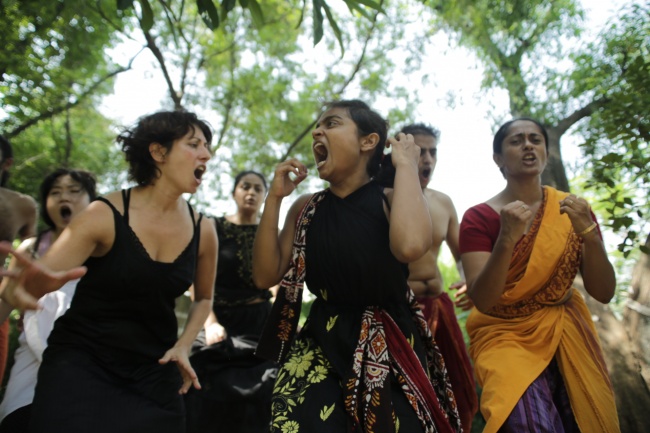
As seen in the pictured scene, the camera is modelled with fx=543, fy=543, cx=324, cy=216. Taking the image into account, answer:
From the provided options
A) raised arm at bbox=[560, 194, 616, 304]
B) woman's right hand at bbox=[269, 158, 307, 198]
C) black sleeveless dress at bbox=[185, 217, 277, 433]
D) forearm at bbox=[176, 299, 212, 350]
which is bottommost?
black sleeveless dress at bbox=[185, 217, 277, 433]

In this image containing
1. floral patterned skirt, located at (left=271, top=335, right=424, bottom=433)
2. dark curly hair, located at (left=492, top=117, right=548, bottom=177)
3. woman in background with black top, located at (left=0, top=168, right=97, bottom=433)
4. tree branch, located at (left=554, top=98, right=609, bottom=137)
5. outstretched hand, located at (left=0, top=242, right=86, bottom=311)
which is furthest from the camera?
tree branch, located at (left=554, top=98, right=609, bottom=137)

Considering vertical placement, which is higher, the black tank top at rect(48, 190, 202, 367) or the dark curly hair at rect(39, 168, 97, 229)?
the dark curly hair at rect(39, 168, 97, 229)

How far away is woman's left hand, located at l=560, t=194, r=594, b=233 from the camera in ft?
9.69

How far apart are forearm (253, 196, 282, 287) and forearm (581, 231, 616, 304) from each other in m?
1.73

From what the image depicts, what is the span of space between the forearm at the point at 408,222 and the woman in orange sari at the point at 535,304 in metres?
0.62

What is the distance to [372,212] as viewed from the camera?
2.74m

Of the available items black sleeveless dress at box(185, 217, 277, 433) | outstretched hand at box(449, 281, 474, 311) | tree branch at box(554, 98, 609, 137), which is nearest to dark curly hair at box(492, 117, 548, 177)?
outstretched hand at box(449, 281, 474, 311)

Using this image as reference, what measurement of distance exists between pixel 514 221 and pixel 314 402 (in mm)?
1405

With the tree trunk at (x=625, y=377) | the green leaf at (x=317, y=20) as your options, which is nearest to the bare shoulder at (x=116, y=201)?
the green leaf at (x=317, y=20)

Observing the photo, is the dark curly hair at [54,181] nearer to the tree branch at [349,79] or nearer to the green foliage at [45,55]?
the green foliage at [45,55]

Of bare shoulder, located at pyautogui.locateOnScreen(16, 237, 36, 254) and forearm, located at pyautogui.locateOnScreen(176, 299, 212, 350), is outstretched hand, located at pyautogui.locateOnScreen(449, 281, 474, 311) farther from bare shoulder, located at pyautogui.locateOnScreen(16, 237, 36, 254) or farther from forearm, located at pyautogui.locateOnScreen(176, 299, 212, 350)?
bare shoulder, located at pyautogui.locateOnScreen(16, 237, 36, 254)

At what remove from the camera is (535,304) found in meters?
3.26

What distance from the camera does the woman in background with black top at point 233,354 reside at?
4.27 m

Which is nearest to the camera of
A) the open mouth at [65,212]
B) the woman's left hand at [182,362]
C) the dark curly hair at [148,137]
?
the woman's left hand at [182,362]
